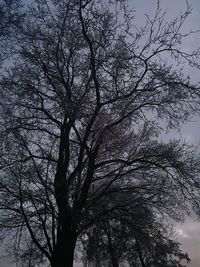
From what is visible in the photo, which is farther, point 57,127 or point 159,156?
point 57,127

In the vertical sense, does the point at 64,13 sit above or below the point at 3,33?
above

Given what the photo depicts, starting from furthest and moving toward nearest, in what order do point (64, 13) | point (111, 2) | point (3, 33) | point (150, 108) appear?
point (150, 108) < point (64, 13) < point (111, 2) < point (3, 33)

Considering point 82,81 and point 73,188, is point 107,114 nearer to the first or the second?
point 82,81

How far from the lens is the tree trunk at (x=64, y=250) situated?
1277 cm

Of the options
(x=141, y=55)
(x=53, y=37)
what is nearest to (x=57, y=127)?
(x=53, y=37)

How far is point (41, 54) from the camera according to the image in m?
14.1

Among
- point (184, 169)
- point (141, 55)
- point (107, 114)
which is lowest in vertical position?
point (184, 169)

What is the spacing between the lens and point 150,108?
572 inches

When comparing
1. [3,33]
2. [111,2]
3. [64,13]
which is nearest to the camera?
[3,33]

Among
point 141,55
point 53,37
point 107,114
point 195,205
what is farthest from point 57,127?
point 195,205

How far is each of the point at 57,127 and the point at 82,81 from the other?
2.21m

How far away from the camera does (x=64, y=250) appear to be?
12844 millimetres

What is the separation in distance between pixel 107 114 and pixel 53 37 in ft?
11.0

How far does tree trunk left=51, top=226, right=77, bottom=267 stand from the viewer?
1277cm
